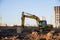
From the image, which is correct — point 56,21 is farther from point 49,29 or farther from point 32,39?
point 32,39

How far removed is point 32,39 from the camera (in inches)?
750

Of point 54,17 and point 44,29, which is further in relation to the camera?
point 54,17

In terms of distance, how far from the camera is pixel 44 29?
2750 centimetres

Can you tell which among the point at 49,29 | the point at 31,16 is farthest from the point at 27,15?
the point at 49,29

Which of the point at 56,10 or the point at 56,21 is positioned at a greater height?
the point at 56,10

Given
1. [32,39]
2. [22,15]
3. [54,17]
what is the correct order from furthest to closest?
[54,17]
[22,15]
[32,39]

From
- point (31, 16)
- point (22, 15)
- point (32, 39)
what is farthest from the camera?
point (31, 16)

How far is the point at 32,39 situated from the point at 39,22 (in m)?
7.77

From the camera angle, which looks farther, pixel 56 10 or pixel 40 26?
pixel 56 10

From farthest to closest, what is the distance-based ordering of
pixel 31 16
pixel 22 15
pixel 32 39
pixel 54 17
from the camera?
pixel 54 17
pixel 31 16
pixel 22 15
pixel 32 39

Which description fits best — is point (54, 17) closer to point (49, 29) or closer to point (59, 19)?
point (59, 19)

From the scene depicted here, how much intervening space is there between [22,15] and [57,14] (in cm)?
6599

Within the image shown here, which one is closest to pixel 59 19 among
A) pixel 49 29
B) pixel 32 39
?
pixel 49 29

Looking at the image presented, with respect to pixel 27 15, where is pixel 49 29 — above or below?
below
